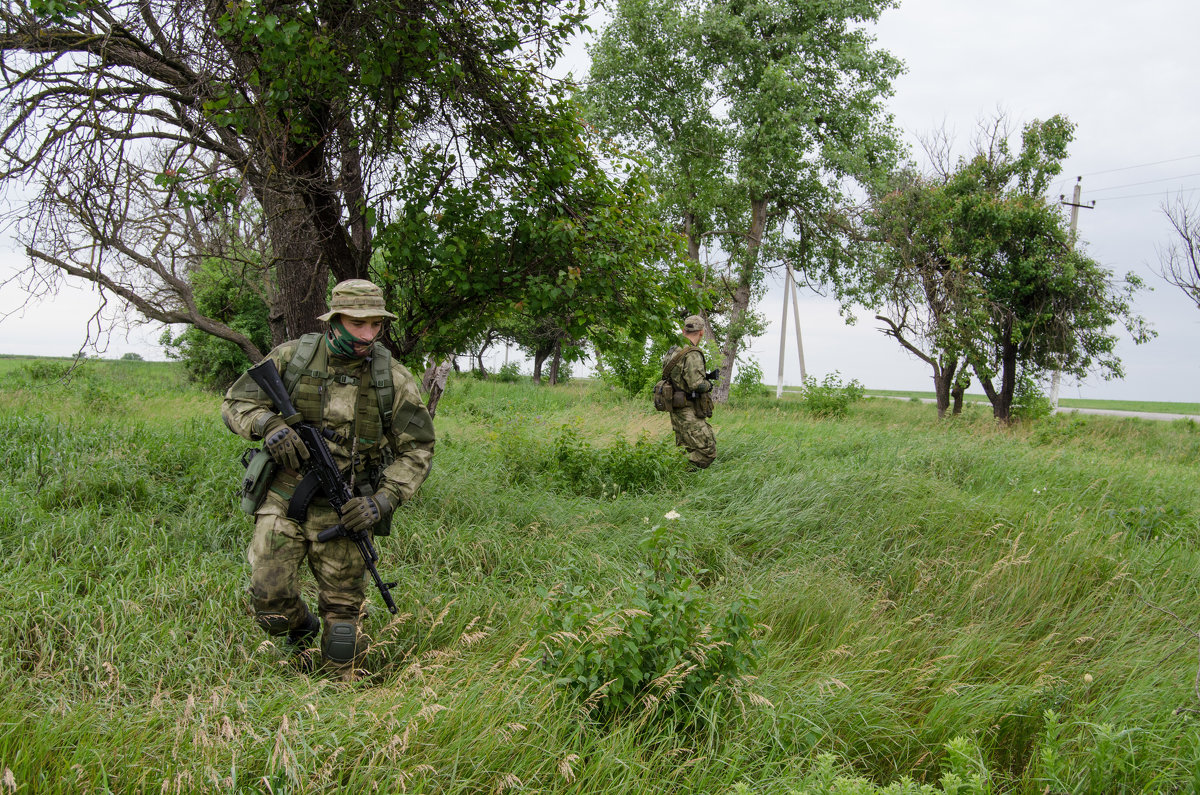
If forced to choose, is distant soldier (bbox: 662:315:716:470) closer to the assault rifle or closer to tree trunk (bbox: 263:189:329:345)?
tree trunk (bbox: 263:189:329:345)

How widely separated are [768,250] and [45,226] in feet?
57.8

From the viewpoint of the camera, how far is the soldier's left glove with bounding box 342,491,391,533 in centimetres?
344

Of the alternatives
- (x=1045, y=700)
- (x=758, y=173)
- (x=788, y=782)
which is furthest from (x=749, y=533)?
(x=758, y=173)

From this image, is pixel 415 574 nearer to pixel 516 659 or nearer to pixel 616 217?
pixel 516 659

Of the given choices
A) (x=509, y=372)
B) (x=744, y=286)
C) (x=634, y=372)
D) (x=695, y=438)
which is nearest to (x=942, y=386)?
(x=744, y=286)

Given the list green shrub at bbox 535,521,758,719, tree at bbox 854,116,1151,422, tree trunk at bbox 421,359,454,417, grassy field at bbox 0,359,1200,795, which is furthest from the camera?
tree at bbox 854,116,1151,422

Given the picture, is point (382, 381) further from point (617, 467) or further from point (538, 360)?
point (538, 360)

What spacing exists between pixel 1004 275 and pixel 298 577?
16.1 metres

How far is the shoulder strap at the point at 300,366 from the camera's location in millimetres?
3613

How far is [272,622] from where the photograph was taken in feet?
11.4

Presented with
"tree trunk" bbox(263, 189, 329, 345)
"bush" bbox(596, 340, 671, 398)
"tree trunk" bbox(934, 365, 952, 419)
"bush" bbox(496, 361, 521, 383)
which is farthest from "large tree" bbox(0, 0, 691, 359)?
"bush" bbox(496, 361, 521, 383)

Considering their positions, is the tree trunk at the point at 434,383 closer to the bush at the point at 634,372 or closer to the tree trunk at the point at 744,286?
the bush at the point at 634,372

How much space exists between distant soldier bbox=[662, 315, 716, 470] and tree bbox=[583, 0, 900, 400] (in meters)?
10.7

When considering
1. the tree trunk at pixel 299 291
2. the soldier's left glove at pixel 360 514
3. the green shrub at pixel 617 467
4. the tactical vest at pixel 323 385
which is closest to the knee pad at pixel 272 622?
the soldier's left glove at pixel 360 514
